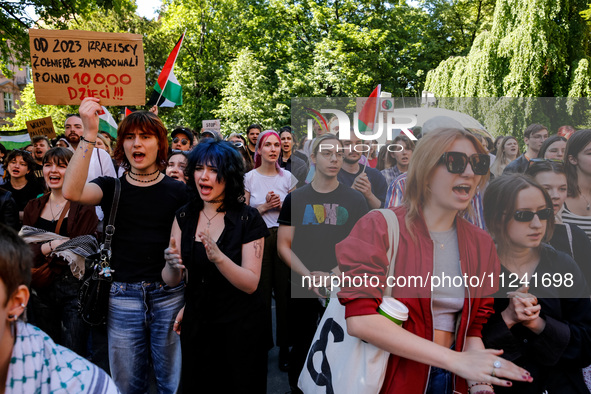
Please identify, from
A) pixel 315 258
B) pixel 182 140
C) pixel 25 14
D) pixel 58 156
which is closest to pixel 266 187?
pixel 315 258

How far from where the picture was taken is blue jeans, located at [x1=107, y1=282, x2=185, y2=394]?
2.40m

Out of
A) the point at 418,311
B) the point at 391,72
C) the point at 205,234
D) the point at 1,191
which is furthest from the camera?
the point at 391,72

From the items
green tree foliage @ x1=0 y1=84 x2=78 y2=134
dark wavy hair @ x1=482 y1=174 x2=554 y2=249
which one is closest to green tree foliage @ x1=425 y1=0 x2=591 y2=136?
dark wavy hair @ x1=482 y1=174 x2=554 y2=249

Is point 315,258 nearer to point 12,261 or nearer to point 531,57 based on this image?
point 12,261

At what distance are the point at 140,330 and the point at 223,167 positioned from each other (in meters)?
1.07

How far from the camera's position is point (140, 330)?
2.44m

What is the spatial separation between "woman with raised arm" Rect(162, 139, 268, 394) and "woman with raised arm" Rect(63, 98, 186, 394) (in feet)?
0.52

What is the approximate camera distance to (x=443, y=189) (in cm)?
154

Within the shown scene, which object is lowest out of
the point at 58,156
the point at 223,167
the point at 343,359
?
the point at 343,359

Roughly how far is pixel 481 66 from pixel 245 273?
29.5 ft

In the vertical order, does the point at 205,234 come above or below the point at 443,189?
below

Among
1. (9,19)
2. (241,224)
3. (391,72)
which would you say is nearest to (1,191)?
(241,224)

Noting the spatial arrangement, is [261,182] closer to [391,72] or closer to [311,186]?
[311,186]

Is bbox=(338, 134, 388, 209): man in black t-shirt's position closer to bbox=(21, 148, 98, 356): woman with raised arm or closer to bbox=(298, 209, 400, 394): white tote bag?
bbox=(298, 209, 400, 394): white tote bag
